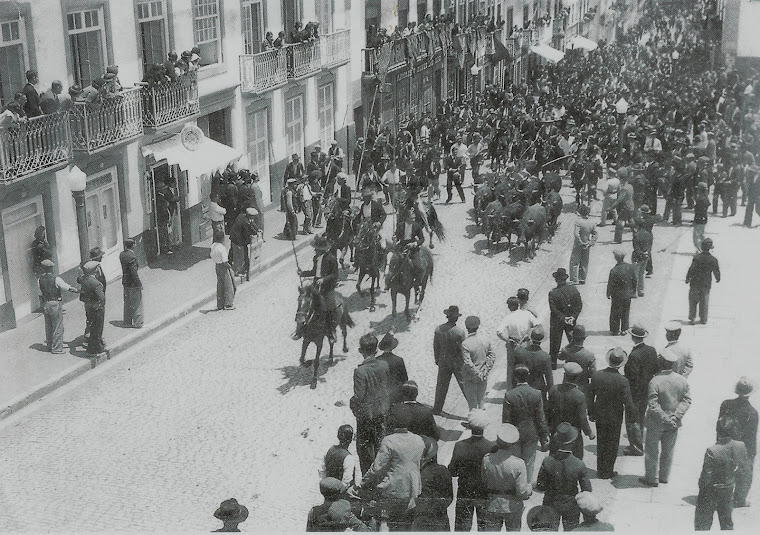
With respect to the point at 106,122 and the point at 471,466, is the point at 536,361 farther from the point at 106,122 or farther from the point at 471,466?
the point at 106,122

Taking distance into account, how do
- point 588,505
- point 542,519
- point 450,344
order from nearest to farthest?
point 588,505
point 542,519
point 450,344

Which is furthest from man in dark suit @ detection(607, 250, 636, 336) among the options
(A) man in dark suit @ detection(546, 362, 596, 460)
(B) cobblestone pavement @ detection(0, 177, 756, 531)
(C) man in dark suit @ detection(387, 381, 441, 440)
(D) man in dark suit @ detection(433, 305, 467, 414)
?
(C) man in dark suit @ detection(387, 381, 441, 440)

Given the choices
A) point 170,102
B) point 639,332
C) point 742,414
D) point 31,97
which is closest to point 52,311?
point 31,97

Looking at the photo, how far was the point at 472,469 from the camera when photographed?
9164 millimetres

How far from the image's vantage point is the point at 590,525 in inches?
316

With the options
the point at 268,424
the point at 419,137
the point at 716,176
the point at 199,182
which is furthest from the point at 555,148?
the point at 268,424

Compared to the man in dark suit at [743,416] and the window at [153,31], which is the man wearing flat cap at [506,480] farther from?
the window at [153,31]

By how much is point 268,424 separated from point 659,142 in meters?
18.2

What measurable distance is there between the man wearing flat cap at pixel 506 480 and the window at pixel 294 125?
825 inches

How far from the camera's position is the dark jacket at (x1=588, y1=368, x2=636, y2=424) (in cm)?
1095

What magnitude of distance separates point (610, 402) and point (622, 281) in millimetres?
5157

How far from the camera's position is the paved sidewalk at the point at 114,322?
14.8 metres

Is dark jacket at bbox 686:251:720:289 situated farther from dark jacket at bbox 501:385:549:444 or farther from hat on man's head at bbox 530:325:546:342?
dark jacket at bbox 501:385:549:444

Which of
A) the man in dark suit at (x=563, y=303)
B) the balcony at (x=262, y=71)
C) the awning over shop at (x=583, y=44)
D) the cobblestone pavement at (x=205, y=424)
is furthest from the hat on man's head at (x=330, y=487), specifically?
the awning over shop at (x=583, y=44)
